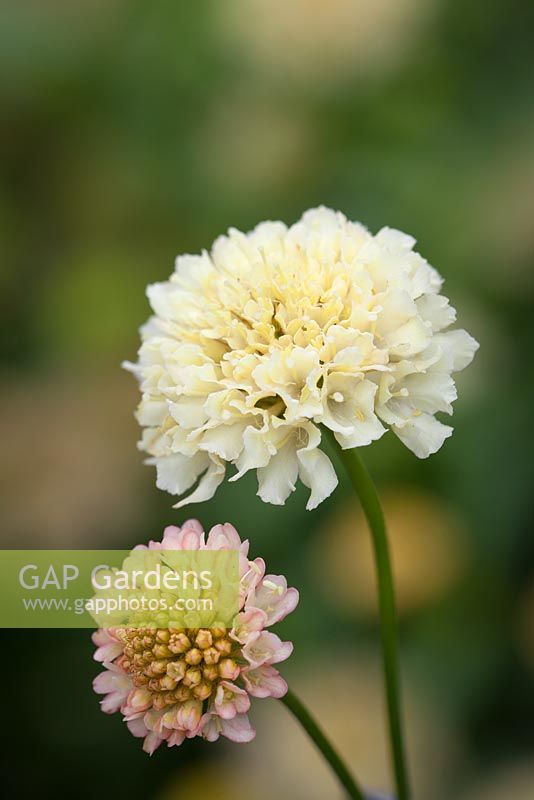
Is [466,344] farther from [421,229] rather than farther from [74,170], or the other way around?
[74,170]

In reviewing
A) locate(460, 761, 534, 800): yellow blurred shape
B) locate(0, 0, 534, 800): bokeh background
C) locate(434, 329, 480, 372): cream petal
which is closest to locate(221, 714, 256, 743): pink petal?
locate(434, 329, 480, 372): cream petal

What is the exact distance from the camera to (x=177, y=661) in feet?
1.81

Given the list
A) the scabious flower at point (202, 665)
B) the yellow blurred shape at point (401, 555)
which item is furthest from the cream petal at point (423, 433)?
the yellow blurred shape at point (401, 555)

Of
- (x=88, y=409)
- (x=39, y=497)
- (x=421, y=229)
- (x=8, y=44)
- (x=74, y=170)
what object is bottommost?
(x=39, y=497)

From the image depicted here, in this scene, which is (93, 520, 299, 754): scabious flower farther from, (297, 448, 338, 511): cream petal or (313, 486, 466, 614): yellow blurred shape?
(313, 486, 466, 614): yellow blurred shape

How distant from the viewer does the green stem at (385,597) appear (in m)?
0.63

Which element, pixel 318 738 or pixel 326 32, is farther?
pixel 326 32

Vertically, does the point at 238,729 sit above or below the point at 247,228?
below

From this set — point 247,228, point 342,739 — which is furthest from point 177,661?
point 247,228

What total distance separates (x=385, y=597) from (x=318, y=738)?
0.10 metres

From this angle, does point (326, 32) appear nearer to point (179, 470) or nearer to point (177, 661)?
point (179, 470)

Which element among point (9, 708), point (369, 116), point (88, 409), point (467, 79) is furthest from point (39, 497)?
point (467, 79)

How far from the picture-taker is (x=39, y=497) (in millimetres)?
1666

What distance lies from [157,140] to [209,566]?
1.65m
